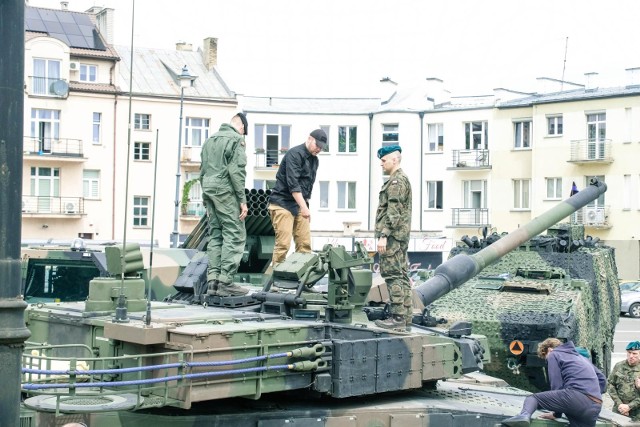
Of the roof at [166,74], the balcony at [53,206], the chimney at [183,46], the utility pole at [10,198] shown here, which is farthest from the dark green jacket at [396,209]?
the chimney at [183,46]

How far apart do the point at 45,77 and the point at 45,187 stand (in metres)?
4.56

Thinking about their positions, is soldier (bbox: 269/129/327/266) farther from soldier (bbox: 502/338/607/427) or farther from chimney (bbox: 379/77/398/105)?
chimney (bbox: 379/77/398/105)

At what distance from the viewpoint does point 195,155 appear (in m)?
46.7

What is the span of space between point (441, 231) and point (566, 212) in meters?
31.3

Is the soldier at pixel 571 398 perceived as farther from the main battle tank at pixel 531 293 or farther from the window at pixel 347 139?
the window at pixel 347 139

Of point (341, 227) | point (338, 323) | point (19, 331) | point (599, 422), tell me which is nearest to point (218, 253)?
point (338, 323)

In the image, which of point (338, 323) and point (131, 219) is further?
point (131, 219)

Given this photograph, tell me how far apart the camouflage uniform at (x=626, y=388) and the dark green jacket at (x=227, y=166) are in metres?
5.23

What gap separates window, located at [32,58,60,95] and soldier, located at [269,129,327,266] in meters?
33.9

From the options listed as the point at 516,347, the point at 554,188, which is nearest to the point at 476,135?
the point at 554,188

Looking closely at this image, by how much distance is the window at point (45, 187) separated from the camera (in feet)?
141

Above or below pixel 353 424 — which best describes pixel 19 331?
above

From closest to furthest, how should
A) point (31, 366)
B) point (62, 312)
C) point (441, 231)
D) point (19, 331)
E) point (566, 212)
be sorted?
1. point (19, 331)
2. point (31, 366)
3. point (62, 312)
4. point (566, 212)
5. point (441, 231)

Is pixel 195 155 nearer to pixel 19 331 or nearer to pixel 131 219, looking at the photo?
pixel 131 219
